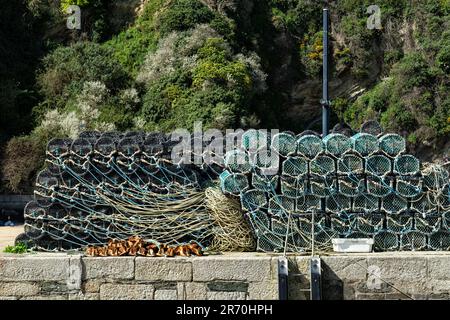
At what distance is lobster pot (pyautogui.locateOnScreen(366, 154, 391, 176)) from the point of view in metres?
7.79

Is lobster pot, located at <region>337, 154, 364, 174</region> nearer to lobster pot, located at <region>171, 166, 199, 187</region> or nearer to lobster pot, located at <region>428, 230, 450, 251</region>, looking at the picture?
lobster pot, located at <region>428, 230, 450, 251</region>

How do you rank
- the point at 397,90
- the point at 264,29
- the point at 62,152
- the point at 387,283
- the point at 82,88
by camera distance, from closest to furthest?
the point at 387,283, the point at 62,152, the point at 82,88, the point at 397,90, the point at 264,29

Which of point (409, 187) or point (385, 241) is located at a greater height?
point (409, 187)

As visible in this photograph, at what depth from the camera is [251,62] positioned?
2431cm

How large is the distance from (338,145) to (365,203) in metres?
0.71

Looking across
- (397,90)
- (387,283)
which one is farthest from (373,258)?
(397,90)

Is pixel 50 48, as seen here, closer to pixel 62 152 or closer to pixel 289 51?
pixel 289 51

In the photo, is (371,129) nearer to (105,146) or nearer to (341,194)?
(341,194)

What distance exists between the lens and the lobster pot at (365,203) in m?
7.77

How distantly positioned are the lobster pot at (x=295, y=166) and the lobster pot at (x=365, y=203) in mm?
641

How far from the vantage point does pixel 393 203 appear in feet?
25.5

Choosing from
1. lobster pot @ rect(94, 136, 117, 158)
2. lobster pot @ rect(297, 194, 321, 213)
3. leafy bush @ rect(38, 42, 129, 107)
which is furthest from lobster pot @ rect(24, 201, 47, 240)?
leafy bush @ rect(38, 42, 129, 107)

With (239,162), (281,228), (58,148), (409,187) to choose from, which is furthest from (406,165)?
(58,148)

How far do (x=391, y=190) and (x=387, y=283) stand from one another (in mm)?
1088
